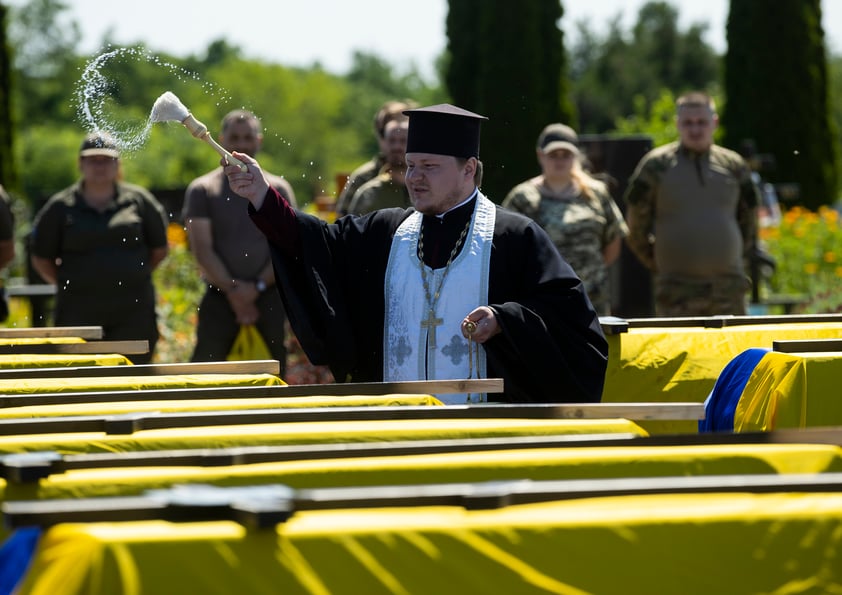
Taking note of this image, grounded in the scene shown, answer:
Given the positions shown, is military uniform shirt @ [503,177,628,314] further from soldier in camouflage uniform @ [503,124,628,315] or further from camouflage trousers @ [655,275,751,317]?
camouflage trousers @ [655,275,751,317]

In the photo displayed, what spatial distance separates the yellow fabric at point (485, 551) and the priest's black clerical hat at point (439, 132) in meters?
2.76

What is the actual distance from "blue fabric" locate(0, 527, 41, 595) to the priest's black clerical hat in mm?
2955

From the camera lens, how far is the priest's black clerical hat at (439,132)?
5.34m

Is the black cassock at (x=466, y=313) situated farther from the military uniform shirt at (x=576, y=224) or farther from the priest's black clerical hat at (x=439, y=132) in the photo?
the military uniform shirt at (x=576, y=224)

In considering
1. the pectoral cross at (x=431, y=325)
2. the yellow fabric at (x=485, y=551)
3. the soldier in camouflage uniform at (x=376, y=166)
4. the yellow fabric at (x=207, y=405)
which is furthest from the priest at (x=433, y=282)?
the soldier in camouflage uniform at (x=376, y=166)

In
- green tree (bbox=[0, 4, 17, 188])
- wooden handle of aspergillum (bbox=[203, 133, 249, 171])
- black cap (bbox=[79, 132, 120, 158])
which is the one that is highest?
green tree (bbox=[0, 4, 17, 188])

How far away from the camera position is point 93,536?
2.49 m

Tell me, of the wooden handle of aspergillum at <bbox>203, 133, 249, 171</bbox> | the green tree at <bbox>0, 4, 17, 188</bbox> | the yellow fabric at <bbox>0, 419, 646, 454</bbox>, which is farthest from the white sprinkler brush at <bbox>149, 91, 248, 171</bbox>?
the green tree at <bbox>0, 4, 17, 188</bbox>

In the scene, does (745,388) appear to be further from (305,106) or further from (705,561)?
(305,106)

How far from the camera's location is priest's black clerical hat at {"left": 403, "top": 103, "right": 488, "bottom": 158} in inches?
210

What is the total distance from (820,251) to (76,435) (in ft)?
39.9

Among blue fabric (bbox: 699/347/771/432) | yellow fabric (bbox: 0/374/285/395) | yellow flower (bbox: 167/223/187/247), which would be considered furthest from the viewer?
yellow flower (bbox: 167/223/187/247)

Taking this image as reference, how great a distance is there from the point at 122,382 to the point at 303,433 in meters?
1.34

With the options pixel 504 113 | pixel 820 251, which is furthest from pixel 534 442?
pixel 504 113
